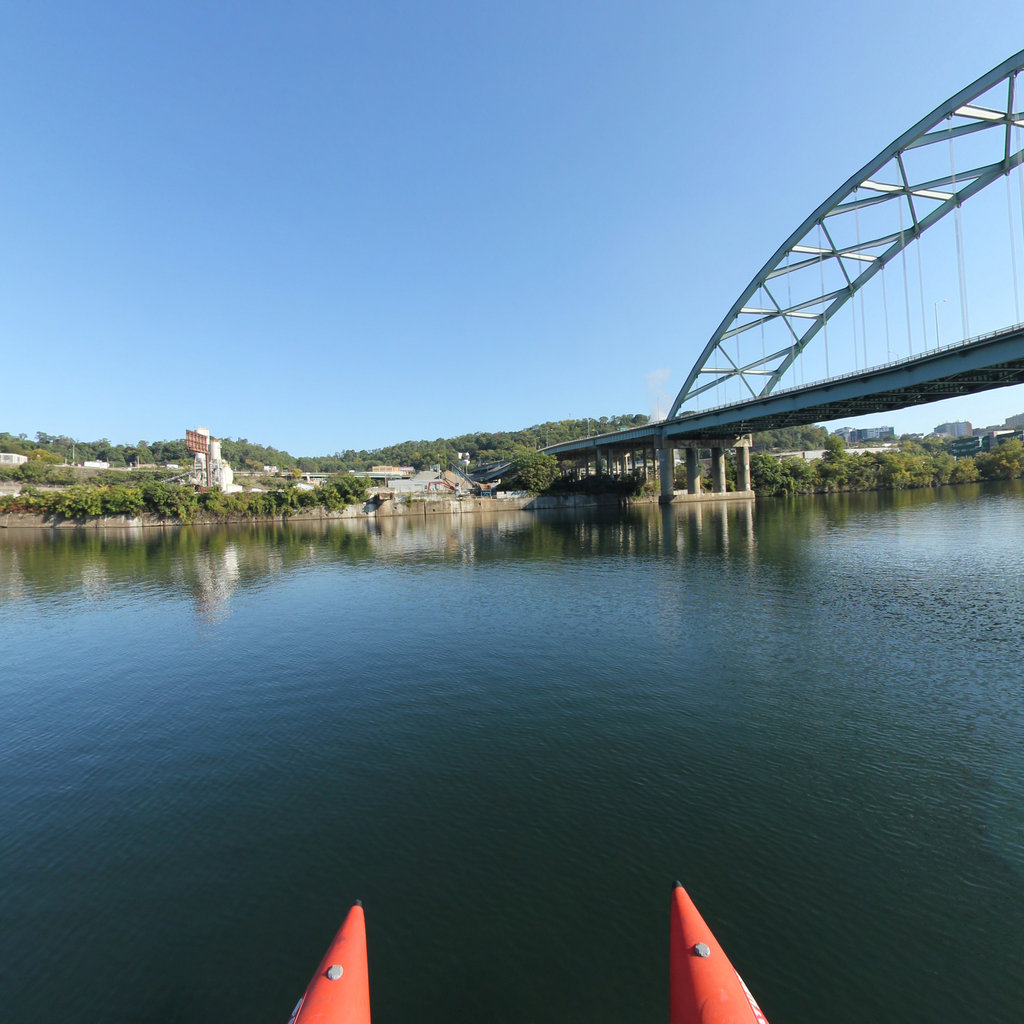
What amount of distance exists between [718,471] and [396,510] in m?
60.8

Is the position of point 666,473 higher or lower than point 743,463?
lower

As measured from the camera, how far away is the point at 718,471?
337 feet

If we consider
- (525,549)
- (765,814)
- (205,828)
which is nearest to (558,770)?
(765,814)

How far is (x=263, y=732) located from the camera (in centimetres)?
1304

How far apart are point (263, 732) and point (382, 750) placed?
133 inches

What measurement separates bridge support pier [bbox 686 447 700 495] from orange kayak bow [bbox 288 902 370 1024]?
4016 inches

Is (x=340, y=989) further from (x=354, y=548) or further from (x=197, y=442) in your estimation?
(x=197, y=442)

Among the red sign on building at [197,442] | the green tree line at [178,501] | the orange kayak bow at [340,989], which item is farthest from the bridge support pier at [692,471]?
the orange kayak bow at [340,989]

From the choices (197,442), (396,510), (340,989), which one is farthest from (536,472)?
(340,989)

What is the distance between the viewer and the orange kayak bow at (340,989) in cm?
489

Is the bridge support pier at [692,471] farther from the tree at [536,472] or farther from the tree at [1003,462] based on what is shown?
the tree at [1003,462]

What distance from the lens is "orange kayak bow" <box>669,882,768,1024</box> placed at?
470cm

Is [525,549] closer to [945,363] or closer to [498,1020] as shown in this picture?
[945,363]

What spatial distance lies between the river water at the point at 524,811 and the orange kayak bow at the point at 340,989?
0.86 meters
